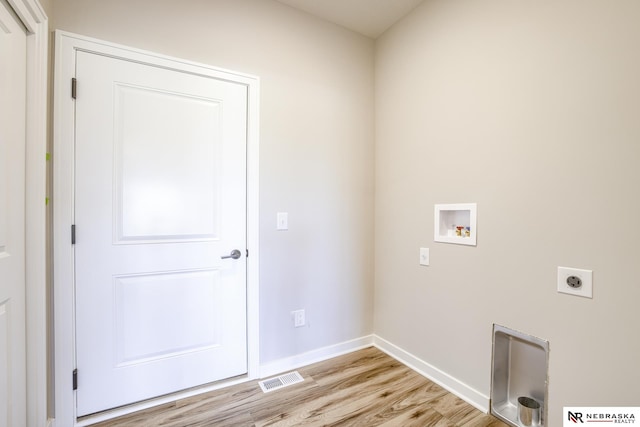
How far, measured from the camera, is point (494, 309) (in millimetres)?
1723

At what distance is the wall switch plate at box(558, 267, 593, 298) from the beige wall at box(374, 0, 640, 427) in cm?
3

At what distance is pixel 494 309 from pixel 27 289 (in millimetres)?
2451

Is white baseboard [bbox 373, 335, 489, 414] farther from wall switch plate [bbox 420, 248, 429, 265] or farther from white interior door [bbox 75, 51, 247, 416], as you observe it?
white interior door [bbox 75, 51, 247, 416]

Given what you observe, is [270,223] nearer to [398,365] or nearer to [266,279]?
[266,279]

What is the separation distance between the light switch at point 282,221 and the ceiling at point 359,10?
5.19ft

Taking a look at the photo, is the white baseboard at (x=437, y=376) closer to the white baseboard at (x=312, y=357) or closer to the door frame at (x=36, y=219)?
the white baseboard at (x=312, y=357)

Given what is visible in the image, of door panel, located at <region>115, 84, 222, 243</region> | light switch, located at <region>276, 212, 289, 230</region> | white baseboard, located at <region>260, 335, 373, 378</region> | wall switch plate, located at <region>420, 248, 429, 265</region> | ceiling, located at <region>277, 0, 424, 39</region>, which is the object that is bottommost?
white baseboard, located at <region>260, 335, 373, 378</region>

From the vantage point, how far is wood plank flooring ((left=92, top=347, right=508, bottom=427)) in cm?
166

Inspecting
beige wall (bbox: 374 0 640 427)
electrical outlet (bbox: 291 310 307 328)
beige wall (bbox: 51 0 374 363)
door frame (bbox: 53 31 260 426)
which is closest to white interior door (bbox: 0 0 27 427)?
door frame (bbox: 53 31 260 426)

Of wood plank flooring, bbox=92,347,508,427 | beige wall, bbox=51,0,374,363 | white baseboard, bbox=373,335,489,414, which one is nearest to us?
wood plank flooring, bbox=92,347,508,427

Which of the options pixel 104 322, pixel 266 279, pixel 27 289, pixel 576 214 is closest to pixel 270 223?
pixel 266 279

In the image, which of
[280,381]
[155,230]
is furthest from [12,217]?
[280,381]

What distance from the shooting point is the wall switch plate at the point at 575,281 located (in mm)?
1347

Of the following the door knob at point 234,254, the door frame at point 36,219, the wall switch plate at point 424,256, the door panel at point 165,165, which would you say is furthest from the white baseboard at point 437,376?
the door frame at point 36,219
